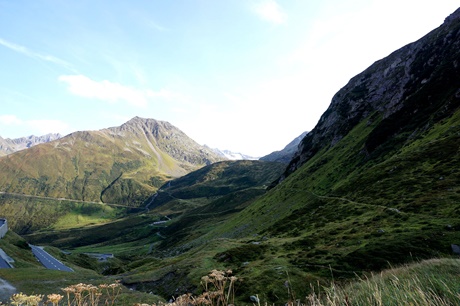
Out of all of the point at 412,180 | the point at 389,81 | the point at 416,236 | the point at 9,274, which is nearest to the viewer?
the point at 416,236

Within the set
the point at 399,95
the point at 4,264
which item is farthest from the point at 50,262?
the point at 399,95

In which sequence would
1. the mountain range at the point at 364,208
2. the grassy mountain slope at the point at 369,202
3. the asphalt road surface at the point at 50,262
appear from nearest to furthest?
the mountain range at the point at 364,208
the grassy mountain slope at the point at 369,202
the asphalt road surface at the point at 50,262

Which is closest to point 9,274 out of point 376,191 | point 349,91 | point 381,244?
point 381,244

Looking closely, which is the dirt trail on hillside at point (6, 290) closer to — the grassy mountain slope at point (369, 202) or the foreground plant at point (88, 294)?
the grassy mountain slope at point (369, 202)

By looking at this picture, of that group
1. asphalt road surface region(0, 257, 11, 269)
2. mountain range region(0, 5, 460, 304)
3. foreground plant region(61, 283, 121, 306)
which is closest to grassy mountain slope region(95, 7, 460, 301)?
mountain range region(0, 5, 460, 304)

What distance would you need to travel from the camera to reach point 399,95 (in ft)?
380

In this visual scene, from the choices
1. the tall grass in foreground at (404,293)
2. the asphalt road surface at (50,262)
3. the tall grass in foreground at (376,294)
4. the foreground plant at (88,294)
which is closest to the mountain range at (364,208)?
the tall grass in foreground at (376,294)

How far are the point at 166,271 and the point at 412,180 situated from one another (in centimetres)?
5111

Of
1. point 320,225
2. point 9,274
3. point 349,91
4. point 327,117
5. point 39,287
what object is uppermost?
point 349,91

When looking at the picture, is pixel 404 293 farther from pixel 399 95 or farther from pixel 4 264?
pixel 399 95

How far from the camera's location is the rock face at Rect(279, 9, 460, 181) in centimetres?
9019

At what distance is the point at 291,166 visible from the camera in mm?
170625

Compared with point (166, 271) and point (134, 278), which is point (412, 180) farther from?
point (134, 278)

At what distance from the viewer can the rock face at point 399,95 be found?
3551 inches
